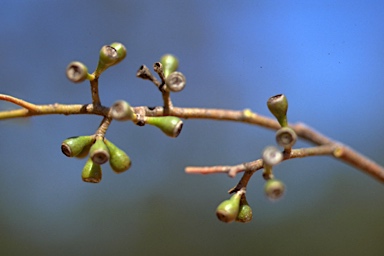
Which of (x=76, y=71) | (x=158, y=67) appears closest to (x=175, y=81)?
(x=158, y=67)

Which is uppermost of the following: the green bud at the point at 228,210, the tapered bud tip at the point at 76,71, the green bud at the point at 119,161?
the tapered bud tip at the point at 76,71

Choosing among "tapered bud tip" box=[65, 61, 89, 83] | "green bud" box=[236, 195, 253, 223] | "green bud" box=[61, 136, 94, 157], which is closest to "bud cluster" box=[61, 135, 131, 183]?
"green bud" box=[61, 136, 94, 157]

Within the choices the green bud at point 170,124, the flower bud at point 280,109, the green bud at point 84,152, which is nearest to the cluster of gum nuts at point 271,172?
the flower bud at point 280,109

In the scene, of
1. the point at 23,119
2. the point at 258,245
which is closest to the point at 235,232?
the point at 258,245

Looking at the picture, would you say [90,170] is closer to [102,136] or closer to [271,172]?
[102,136]

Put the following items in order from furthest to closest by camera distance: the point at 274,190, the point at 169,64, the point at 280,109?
the point at 169,64 < the point at 280,109 < the point at 274,190

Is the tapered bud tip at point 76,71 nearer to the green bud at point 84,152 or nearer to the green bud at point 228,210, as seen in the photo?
the green bud at point 84,152
